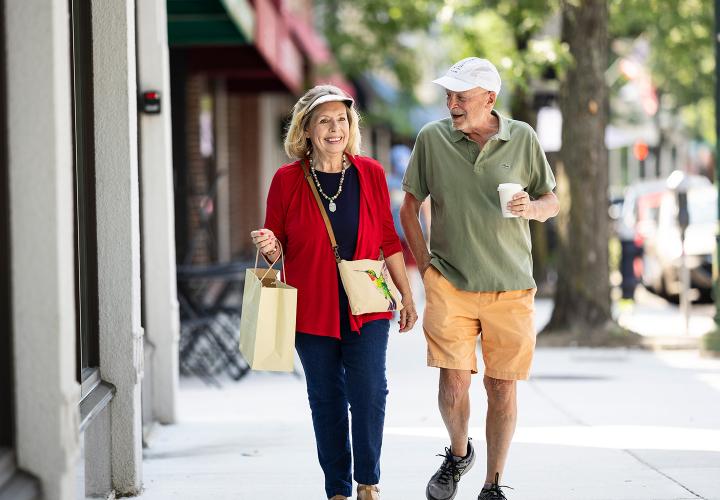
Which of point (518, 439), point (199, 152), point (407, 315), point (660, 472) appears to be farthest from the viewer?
point (199, 152)

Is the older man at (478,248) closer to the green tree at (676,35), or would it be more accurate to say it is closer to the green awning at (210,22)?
the green awning at (210,22)

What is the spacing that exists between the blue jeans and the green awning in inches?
216

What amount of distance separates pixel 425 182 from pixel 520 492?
5.15ft

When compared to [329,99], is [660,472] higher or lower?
lower

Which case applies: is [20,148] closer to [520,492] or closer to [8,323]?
[8,323]

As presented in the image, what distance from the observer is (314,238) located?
5.20 meters

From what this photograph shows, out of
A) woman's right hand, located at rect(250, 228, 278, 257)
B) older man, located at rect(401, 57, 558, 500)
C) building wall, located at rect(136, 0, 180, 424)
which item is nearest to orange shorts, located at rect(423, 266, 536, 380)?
older man, located at rect(401, 57, 558, 500)

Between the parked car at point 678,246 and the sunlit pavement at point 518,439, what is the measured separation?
6734 millimetres

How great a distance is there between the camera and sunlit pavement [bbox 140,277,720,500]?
20.4ft

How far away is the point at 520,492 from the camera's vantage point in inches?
239

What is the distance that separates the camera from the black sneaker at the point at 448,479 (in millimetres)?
5574

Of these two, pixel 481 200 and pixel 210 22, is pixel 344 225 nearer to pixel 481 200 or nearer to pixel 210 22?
pixel 481 200

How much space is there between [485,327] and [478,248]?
0.35 meters

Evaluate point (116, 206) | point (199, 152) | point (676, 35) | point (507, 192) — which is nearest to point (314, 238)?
point (507, 192)
